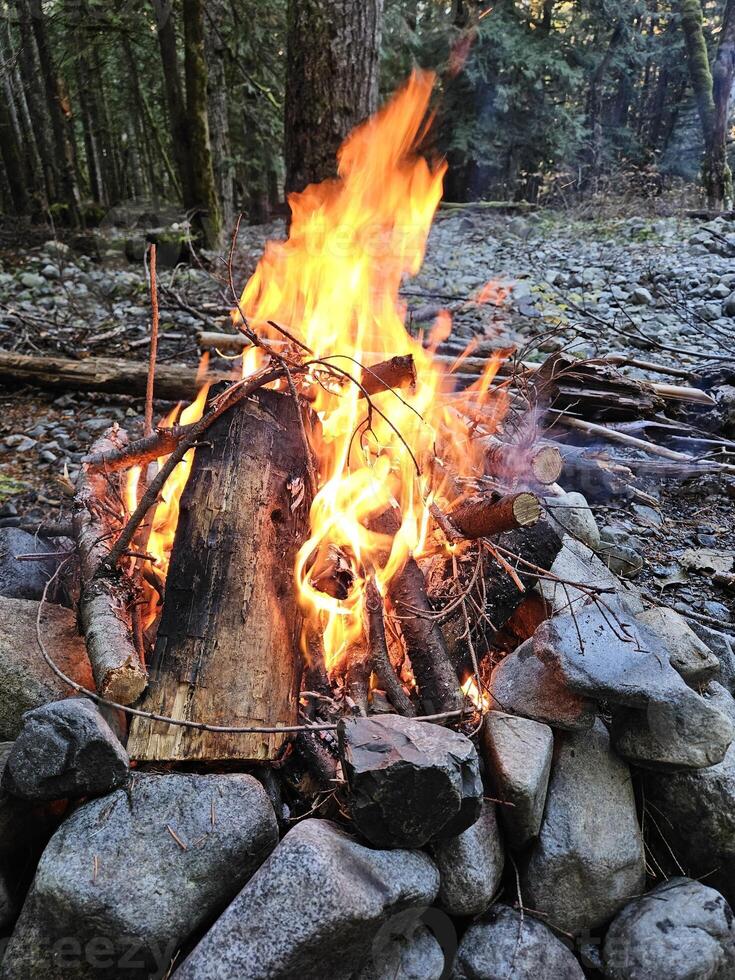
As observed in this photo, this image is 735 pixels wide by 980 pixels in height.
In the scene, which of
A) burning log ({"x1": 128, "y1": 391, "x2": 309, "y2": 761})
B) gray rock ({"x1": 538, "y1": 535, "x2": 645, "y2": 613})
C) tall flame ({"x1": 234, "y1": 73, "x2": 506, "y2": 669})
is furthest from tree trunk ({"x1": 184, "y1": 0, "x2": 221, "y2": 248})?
gray rock ({"x1": 538, "y1": 535, "x2": 645, "y2": 613})

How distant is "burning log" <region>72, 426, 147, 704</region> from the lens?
212 centimetres

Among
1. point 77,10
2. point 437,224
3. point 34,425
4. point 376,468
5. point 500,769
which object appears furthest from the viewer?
point 437,224

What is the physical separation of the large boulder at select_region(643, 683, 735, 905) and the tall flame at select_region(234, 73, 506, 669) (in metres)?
1.24

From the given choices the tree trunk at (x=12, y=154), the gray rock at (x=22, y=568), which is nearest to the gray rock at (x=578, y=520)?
the gray rock at (x=22, y=568)

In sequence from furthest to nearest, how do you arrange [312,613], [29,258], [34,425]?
[29,258] → [34,425] → [312,613]

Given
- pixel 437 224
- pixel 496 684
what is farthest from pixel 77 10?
pixel 496 684

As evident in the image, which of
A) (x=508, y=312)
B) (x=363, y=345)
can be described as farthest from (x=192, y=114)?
(x=363, y=345)

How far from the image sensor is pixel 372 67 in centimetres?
504

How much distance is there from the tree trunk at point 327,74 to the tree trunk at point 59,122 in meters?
8.87

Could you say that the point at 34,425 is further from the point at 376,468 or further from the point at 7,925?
the point at 7,925

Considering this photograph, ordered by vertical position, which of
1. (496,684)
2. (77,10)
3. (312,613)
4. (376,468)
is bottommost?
(496,684)

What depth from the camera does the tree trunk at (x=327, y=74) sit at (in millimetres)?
4906

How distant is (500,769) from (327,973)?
750 mm

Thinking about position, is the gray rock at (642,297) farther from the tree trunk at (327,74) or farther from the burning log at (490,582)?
the burning log at (490,582)
